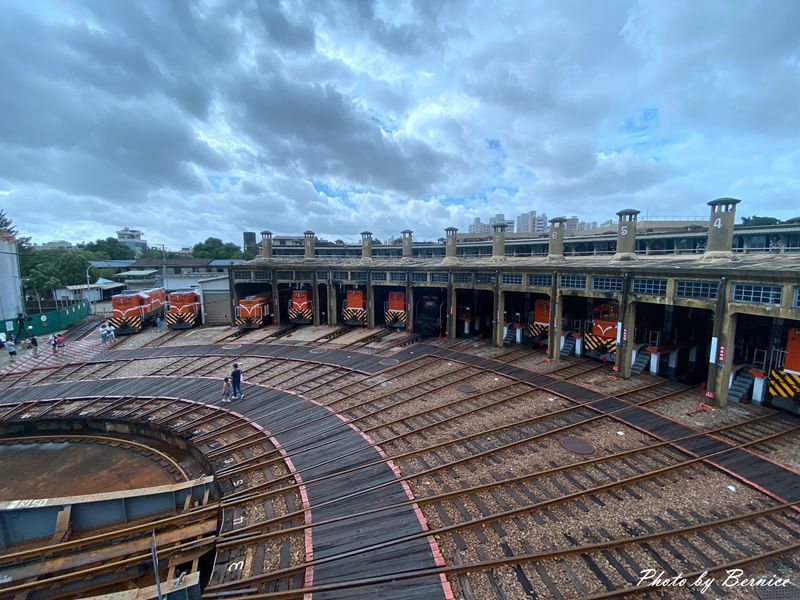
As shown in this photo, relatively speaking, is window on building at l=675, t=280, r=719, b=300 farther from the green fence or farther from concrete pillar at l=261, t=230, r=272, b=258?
the green fence

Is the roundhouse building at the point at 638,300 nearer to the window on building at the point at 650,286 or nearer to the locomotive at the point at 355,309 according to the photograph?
the window on building at the point at 650,286

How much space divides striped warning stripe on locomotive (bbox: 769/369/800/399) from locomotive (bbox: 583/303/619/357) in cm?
613

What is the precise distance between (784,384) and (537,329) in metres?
11.8

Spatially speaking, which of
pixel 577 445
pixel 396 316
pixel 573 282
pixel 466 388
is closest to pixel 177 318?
pixel 396 316

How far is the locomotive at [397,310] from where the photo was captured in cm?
3084

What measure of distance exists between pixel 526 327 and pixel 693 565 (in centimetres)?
1878

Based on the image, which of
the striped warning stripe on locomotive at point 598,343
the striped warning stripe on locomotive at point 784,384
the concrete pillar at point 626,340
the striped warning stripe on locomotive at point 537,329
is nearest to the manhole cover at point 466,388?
the concrete pillar at point 626,340

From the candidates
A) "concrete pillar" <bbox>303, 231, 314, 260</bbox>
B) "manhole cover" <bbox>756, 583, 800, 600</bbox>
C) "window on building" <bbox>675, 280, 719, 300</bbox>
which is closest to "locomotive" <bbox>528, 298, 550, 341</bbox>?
"window on building" <bbox>675, 280, 719, 300</bbox>

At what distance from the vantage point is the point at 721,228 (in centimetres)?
1705

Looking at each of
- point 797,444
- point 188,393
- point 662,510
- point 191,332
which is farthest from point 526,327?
point 191,332

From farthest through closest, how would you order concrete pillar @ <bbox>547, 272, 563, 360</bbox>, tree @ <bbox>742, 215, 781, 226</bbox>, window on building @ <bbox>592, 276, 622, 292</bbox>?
tree @ <bbox>742, 215, 781, 226</bbox> < concrete pillar @ <bbox>547, 272, 563, 360</bbox> < window on building @ <bbox>592, 276, 622, 292</bbox>

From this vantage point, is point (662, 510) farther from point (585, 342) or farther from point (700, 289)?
point (585, 342)

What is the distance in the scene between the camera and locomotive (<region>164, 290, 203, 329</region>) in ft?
109

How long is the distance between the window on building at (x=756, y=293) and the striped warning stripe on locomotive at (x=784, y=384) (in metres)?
3.30
